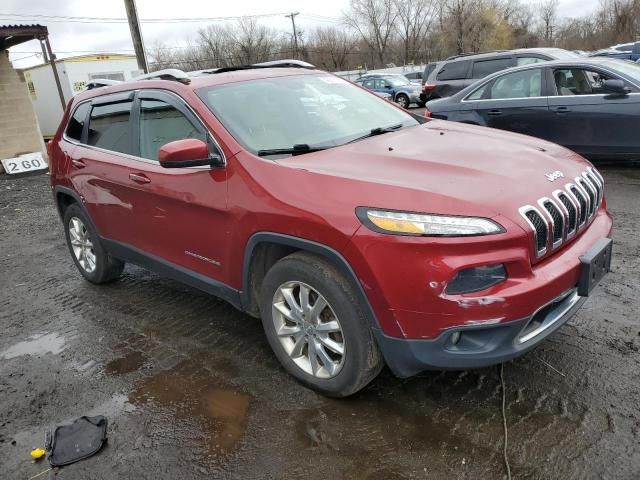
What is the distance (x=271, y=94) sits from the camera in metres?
3.55

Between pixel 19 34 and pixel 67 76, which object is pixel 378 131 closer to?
pixel 19 34

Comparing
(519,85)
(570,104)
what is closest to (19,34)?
(519,85)

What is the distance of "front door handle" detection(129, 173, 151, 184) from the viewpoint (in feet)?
12.0

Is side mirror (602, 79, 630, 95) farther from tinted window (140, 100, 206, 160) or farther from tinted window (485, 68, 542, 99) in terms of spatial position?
tinted window (140, 100, 206, 160)

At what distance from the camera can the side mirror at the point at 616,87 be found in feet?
21.2

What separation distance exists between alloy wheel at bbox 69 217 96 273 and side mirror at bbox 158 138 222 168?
2.12 metres

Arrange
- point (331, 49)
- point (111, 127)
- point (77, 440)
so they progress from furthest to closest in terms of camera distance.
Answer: point (331, 49), point (111, 127), point (77, 440)

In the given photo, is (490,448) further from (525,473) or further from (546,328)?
(546,328)

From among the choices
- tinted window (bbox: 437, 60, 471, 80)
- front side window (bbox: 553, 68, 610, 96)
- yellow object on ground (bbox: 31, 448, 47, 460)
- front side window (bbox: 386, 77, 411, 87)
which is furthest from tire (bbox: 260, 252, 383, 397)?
front side window (bbox: 386, 77, 411, 87)

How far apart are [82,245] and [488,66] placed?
10.2 m

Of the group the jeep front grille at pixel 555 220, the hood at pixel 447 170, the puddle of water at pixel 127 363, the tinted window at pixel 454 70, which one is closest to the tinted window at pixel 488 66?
the tinted window at pixel 454 70

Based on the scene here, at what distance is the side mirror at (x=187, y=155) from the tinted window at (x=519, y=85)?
5.74 meters

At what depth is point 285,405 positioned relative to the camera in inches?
114

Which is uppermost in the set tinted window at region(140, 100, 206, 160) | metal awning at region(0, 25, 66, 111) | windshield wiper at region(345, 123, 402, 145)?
metal awning at region(0, 25, 66, 111)
